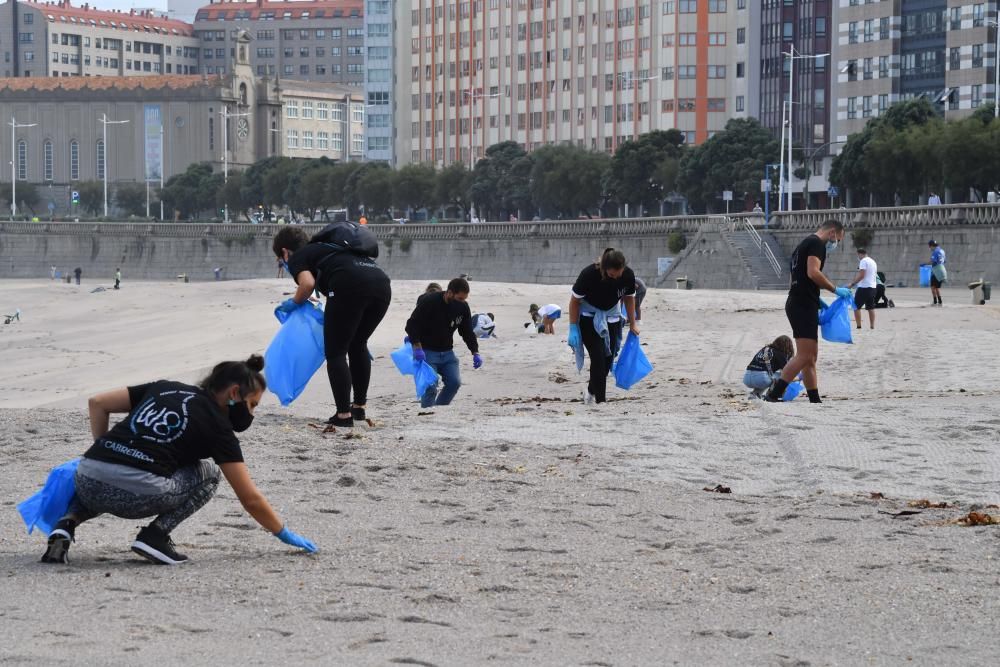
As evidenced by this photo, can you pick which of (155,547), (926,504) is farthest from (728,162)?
(155,547)

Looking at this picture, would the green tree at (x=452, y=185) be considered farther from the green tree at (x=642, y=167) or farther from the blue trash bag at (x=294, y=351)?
the blue trash bag at (x=294, y=351)

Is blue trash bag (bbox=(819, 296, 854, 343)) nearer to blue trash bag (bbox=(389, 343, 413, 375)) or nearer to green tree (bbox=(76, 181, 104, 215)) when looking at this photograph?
blue trash bag (bbox=(389, 343, 413, 375))

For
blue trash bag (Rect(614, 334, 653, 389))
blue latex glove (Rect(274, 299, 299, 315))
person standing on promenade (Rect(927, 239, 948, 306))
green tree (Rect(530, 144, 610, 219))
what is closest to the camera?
blue latex glove (Rect(274, 299, 299, 315))

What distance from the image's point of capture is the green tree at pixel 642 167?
89.8m

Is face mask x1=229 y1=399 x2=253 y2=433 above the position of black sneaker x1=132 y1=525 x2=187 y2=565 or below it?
above

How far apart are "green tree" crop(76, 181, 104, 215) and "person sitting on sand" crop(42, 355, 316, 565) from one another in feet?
477

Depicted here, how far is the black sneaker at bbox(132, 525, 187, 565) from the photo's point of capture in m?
7.43

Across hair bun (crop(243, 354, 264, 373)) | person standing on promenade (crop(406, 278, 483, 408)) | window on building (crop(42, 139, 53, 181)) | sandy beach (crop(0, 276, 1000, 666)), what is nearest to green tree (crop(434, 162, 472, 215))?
window on building (crop(42, 139, 53, 181))

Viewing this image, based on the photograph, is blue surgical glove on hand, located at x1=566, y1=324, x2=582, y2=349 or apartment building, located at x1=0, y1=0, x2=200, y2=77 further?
apartment building, located at x1=0, y1=0, x2=200, y2=77

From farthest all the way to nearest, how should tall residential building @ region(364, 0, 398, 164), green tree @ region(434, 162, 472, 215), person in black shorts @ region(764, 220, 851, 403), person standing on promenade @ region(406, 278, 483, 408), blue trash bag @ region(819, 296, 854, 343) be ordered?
tall residential building @ region(364, 0, 398, 164)
green tree @ region(434, 162, 472, 215)
blue trash bag @ region(819, 296, 854, 343)
person standing on promenade @ region(406, 278, 483, 408)
person in black shorts @ region(764, 220, 851, 403)

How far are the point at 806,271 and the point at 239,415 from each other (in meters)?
7.40

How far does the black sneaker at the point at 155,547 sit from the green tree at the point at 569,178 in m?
86.4

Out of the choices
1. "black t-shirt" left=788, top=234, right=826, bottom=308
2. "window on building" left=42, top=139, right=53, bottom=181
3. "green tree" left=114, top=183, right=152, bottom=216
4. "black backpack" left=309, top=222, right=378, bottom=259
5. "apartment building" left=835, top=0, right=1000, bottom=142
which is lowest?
"black t-shirt" left=788, top=234, right=826, bottom=308

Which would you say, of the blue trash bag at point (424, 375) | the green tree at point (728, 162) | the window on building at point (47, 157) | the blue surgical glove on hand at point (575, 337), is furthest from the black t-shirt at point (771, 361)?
the window on building at point (47, 157)
